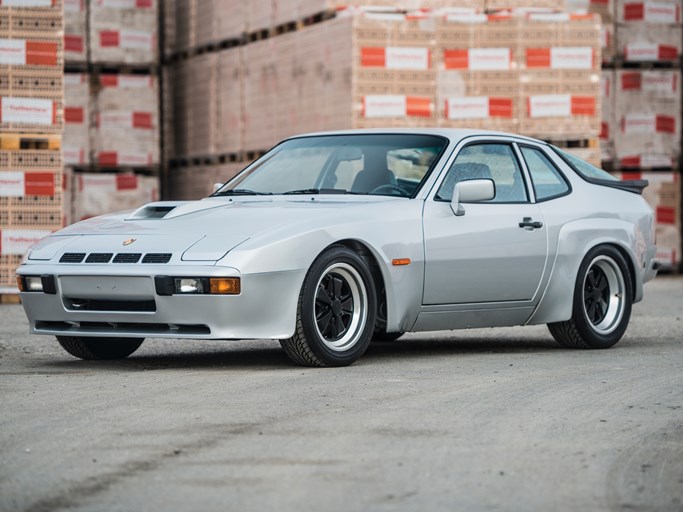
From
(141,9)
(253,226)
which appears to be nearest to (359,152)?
(253,226)

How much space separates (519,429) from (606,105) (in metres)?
13.4

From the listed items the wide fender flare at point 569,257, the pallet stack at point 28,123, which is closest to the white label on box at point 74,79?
the pallet stack at point 28,123

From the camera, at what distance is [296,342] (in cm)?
750

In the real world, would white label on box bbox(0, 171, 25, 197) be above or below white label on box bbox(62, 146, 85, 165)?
below

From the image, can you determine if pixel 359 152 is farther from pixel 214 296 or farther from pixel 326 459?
pixel 326 459

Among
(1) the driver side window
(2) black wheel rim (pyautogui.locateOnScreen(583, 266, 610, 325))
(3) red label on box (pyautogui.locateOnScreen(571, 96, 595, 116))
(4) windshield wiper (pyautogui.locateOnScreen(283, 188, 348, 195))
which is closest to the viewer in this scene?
(4) windshield wiper (pyautogui.locateOnScreen(283, 188, 348, 195))

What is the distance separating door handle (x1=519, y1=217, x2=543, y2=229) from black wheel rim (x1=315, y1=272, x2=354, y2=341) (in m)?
1.57

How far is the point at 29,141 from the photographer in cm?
1455

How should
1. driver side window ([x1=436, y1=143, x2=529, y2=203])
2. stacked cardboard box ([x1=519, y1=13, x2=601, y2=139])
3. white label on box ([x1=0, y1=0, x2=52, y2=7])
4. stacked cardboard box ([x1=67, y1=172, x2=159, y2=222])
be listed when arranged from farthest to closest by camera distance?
stacked cardboard box ([x1=67, y1=172, x2=159, y2=222]) < stacked cardboard box ([x1=519, y1=13, x2=601, y2=139]) < white label on box ([x1=0, y1=0, x2=52, y2=7]) < driver side window ([x1=436, y1=143, x2=529, y2=203])

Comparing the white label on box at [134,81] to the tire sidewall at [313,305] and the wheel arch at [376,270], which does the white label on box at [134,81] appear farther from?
the tire sidewall at [313,305]

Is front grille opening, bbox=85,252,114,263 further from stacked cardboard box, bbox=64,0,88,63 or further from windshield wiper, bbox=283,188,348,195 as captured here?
stacked cardboard box, bbox=64,0,88,63

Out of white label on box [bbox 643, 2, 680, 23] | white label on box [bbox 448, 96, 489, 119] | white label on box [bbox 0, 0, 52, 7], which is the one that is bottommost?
white label on box [bbox 448, 96, 489, 119]

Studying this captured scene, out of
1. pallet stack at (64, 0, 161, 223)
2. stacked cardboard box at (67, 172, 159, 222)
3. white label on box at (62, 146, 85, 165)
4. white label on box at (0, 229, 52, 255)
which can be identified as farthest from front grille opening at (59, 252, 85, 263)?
white label on box at (62, 146, 85, 165)

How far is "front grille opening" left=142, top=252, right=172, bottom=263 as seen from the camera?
734cm
